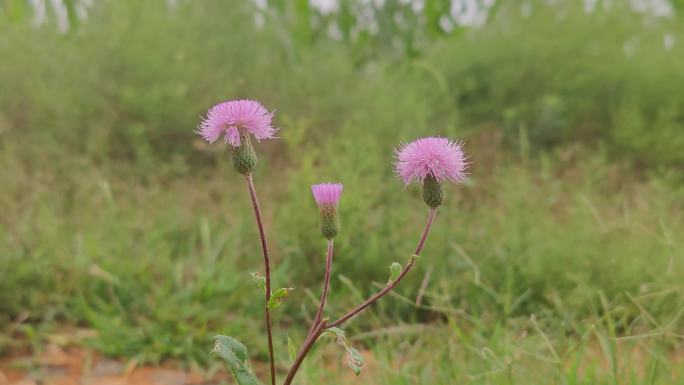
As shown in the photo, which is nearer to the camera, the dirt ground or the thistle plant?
the thistle plant

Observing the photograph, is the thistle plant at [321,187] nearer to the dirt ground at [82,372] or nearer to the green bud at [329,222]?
the green bud at [329,222]

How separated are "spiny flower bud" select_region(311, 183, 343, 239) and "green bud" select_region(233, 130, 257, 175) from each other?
0.12 meters

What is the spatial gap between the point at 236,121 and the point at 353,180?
1.56 meters

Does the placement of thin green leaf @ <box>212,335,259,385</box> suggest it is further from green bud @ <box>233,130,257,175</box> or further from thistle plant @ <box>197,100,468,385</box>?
green bud @ <box>233,130,257,175</box>

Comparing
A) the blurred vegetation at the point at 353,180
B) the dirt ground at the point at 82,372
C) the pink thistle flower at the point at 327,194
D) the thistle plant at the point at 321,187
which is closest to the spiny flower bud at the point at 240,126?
the thistle plant at the point at 321,187

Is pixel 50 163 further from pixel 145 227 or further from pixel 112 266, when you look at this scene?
pixel 112 266

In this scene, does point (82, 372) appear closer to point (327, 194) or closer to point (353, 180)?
point (353, 180)

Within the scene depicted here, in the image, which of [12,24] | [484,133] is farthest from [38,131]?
[484,133]

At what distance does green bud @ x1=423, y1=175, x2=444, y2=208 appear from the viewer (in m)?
1.18

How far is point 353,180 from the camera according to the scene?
2695 millimetres

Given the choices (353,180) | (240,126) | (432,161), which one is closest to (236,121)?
(240,126)

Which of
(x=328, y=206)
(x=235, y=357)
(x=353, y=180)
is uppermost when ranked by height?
(x=353, y=180)

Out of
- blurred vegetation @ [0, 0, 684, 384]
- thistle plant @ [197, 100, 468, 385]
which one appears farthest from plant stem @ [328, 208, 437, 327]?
blurred vegetation @ [0, 0, 684, 384]

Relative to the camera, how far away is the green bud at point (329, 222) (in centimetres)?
121
